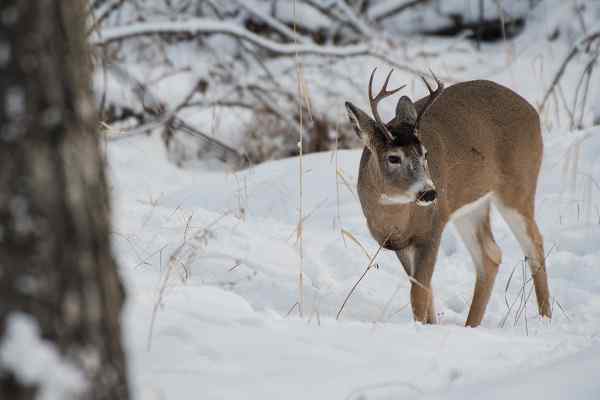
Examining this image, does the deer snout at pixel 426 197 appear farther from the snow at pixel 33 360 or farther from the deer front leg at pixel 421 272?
the snow at pixel 33 360

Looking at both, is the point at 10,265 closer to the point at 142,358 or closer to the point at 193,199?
the point at 142,358

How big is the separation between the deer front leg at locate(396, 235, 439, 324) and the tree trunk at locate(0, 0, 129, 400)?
9.11 feet

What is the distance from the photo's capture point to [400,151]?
4.09 m

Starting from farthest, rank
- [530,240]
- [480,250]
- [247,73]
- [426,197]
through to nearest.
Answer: [247,73]
[480,250]
[530,240]
[426,197]

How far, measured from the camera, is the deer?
13.6 feet

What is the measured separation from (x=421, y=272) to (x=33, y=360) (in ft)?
9.94

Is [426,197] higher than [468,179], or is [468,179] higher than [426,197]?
[426,197]

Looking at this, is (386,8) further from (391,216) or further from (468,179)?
(391,216)

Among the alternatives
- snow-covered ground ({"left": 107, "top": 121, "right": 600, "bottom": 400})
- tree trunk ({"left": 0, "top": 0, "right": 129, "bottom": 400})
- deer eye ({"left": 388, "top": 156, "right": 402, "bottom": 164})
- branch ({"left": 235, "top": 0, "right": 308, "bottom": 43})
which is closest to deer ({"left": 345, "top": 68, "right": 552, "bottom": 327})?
deer eye ({"left": 388, "top": 156, "right": 402, "bottom": 164})

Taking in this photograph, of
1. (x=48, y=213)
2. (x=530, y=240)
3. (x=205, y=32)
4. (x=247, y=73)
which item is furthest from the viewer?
(x=247, y=73)

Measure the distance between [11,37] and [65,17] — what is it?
12cm

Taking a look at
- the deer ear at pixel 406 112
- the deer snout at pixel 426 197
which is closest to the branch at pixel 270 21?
the deer ear at pixel 406 112

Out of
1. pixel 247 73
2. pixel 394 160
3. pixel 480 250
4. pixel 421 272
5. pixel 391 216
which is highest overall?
pixel 394 160

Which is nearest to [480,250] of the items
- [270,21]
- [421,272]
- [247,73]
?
[421,272]
